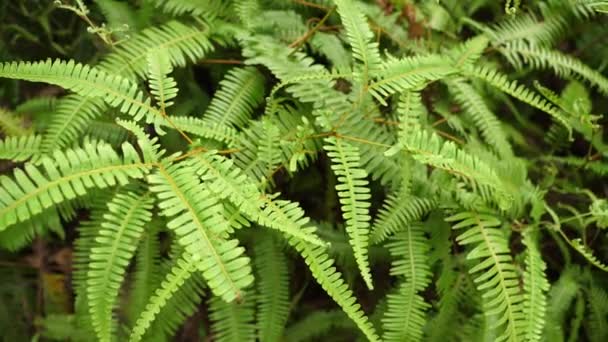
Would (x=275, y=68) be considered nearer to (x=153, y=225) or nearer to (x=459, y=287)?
(x=153, y=225)

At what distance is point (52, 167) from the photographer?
4.57ft

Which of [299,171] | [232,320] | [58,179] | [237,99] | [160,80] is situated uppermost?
[160,80]

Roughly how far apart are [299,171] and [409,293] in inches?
34.0

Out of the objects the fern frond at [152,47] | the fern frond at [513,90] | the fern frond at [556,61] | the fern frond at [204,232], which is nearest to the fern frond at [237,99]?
the fern frond at [152,47]

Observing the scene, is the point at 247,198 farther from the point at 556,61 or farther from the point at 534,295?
the point at 556,61

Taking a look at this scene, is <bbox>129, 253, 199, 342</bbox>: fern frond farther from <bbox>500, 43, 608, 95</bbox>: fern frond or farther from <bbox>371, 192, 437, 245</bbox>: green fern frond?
<bbox>500, 43, 608, 95</bbox>: fern frond

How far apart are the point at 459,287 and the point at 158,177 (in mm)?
1528

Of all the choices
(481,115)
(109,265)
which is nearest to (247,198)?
(109,265)

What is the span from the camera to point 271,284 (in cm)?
221

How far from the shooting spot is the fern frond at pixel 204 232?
1.32m

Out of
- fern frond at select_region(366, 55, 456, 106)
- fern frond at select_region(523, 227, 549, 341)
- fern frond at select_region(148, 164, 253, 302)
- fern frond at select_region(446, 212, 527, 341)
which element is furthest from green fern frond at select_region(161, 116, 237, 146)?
fern frond at select_region(523, 227, 549, 341)

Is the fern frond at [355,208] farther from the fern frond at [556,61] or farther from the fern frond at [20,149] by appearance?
the fern frond at [556,61]

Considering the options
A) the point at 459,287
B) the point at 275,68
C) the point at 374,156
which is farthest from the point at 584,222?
the point at 275,68

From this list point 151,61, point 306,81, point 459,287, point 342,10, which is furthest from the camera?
point 459,287
